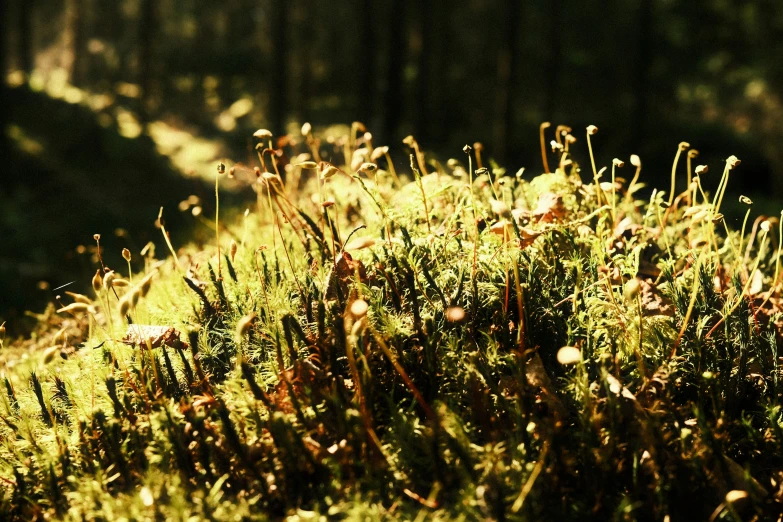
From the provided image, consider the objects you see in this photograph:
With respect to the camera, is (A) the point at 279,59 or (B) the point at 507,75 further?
(A) the point at 279,59

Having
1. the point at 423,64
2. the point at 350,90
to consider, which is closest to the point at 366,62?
the point at 423,64

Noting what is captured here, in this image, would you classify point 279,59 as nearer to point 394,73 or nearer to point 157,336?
point 394,73

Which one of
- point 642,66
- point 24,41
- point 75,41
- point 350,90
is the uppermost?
point 75,41

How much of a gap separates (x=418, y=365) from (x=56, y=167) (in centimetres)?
1173

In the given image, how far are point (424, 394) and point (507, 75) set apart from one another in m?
12.6

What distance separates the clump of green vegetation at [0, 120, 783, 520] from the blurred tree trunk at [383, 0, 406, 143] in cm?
1339

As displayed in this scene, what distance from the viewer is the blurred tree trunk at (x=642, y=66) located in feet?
53.2

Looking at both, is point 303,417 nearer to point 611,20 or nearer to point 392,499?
point 392,499

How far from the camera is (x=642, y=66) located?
1652cm

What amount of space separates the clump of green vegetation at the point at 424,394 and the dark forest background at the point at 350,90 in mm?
4241

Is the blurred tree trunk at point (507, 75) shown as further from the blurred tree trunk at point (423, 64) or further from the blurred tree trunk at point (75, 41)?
the blurred tree trunk at point (75, 41)

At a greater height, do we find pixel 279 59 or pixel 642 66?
pixel 279 59

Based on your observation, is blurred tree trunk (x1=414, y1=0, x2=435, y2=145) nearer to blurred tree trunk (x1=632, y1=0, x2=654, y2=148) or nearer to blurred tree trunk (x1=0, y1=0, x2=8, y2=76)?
blurred tree trunk (x1=632, y1=0, x2=654, y2=148)

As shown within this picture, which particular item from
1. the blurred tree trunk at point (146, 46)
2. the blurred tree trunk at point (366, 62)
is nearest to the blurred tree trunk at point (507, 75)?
Result: the blurred tree trunk at point (366, 62)
